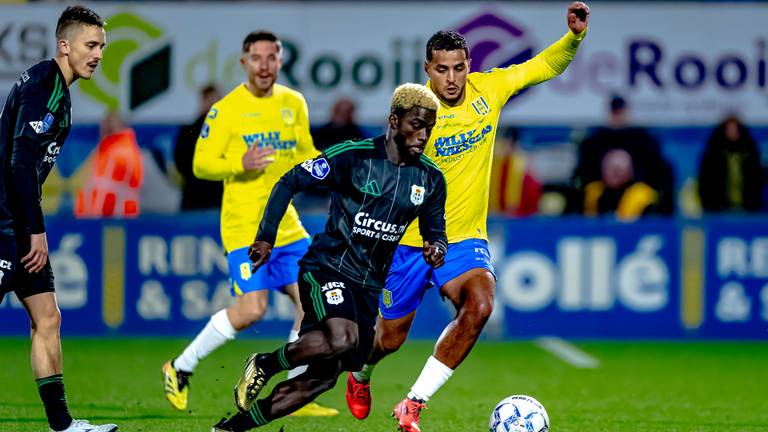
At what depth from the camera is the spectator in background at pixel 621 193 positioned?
13.3 metres

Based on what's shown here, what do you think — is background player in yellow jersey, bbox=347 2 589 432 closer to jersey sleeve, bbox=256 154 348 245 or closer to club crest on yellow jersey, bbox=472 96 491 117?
club crest on yellow jersey, bbox=472 96 491 117

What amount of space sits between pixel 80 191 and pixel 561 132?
5.55 meters

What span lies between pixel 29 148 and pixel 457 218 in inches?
97.2

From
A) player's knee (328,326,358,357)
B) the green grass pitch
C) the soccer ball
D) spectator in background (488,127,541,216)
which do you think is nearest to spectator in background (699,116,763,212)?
spectator in background (488,127,541,216)

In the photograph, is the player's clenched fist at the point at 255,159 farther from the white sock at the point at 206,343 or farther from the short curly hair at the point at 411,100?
the short curly hair at the point at 411,100

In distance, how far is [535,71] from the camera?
795 cm

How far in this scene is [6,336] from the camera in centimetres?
1263

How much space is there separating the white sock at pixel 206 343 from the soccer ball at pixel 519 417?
7.43 feet

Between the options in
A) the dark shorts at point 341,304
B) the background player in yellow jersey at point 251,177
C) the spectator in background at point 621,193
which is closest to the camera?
the dark shorts at point 341,304

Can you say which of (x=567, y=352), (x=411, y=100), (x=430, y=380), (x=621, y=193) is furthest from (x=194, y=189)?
(x=411, y=100)

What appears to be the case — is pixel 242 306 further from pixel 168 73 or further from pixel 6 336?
pixel 168 73

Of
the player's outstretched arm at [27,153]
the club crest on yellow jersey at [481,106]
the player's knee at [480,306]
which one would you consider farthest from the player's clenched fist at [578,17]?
the player's outstretched arm at [27,153]

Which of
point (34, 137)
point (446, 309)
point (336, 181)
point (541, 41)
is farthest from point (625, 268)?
point (34, 137)

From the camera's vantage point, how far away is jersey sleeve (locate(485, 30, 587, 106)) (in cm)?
788
